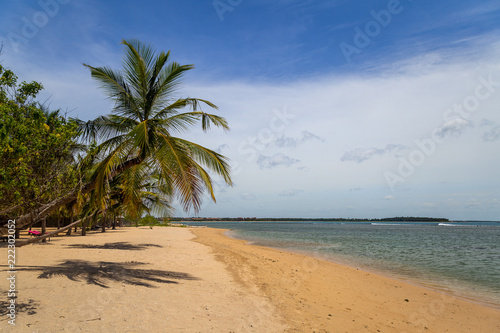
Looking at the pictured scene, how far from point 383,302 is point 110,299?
6325 millimetres

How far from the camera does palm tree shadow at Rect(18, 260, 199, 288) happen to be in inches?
260

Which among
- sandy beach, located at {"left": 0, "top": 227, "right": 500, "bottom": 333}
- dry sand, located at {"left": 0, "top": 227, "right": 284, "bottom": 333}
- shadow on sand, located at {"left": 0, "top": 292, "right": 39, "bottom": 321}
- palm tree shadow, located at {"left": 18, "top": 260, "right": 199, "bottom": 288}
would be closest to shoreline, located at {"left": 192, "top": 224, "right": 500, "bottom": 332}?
sandy beach, located at {"left": 0, "top": 227, "right": 500, "bottom": 333}

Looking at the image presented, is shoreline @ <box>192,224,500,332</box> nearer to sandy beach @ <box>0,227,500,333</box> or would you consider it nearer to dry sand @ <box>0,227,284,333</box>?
sandy beach @ <box>0,227,500,333</box>

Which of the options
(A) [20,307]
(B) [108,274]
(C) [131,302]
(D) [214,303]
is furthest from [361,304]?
(A) [20,307]

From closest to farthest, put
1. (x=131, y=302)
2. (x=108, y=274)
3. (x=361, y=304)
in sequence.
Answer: (x=131, y=302) → (x=361, y=304) → (x=108, y=274)

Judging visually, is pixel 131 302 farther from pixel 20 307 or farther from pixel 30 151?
pixel 30 151

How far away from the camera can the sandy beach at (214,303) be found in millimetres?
4453

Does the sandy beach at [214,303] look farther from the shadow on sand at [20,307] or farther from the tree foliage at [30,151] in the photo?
the tree foliage at [30,151]

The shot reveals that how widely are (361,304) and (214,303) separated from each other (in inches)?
145

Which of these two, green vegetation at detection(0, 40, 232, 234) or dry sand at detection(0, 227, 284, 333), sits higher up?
green vegetation at detection(0, 40, 232, 234)

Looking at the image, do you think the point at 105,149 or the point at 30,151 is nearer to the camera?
the point at 30,151

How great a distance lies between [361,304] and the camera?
7094mm

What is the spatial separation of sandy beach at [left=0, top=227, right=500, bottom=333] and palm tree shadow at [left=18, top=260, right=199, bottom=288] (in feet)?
0.07

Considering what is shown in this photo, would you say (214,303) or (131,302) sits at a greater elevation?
(131,302)
